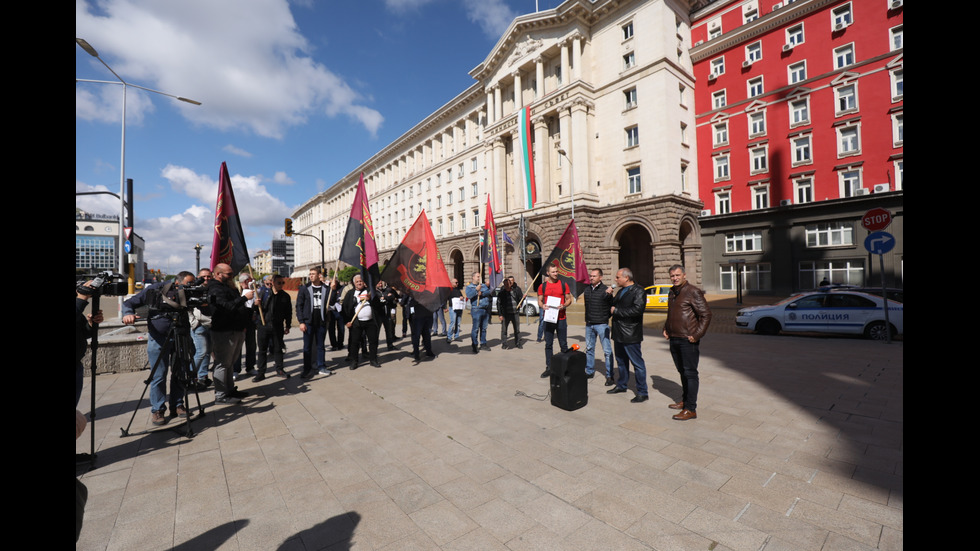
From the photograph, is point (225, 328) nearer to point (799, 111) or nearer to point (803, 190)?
point (803, 190)

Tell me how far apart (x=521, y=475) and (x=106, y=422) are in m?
5.63

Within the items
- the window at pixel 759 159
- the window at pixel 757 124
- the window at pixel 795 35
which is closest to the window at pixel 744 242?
the window at pixel 759 159

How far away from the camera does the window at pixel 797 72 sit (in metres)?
26.3

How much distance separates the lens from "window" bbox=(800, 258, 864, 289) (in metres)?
24.3

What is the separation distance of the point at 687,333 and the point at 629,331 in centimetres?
97

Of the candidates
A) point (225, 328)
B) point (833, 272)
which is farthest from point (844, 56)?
point (225, 328)

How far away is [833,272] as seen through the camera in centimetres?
2512

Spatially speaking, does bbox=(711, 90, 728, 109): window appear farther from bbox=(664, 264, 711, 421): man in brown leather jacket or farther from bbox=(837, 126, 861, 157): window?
bbox=(664, 264, 711, 421): man in brown leather jacket

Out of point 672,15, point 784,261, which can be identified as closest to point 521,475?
point 784,261

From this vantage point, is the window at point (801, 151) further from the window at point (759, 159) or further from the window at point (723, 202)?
the window at point (723, 202)

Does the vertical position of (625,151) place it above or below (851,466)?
above
